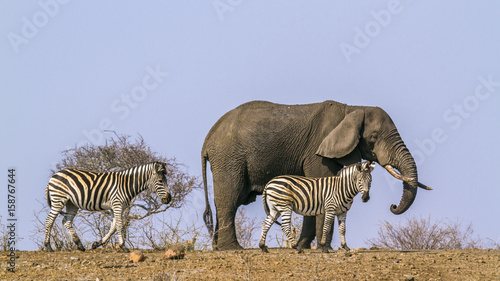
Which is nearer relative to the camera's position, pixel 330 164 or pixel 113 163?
pixel 330 164

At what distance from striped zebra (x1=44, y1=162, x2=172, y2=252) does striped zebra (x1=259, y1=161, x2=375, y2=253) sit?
2181 millimetres

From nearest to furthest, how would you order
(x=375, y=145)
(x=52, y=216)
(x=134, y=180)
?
1. (x=52, y=216)
2. (x=134, y=180)
3. (x=375, y=145)

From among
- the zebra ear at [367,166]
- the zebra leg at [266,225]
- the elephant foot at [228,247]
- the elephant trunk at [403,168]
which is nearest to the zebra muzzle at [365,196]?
the zebra ear at [367,166]

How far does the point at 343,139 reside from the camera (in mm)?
18000

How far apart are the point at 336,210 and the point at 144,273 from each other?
4.24 meters

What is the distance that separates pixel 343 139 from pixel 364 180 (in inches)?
108

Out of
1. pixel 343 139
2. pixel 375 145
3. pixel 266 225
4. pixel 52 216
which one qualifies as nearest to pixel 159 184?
pixel 52 216

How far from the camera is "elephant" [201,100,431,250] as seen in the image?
18062 millimetres

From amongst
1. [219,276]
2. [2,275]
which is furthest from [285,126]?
[2,275]

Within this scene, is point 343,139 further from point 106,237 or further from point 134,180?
point 106,237

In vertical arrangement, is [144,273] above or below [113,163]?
below

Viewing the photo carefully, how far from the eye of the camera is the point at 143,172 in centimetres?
1630

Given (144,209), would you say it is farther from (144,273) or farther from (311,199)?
(144,273)

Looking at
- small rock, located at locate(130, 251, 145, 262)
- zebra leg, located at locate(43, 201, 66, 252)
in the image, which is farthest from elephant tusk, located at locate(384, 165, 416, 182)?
zebra leg, located at locate(43, 201, 66, 252)
